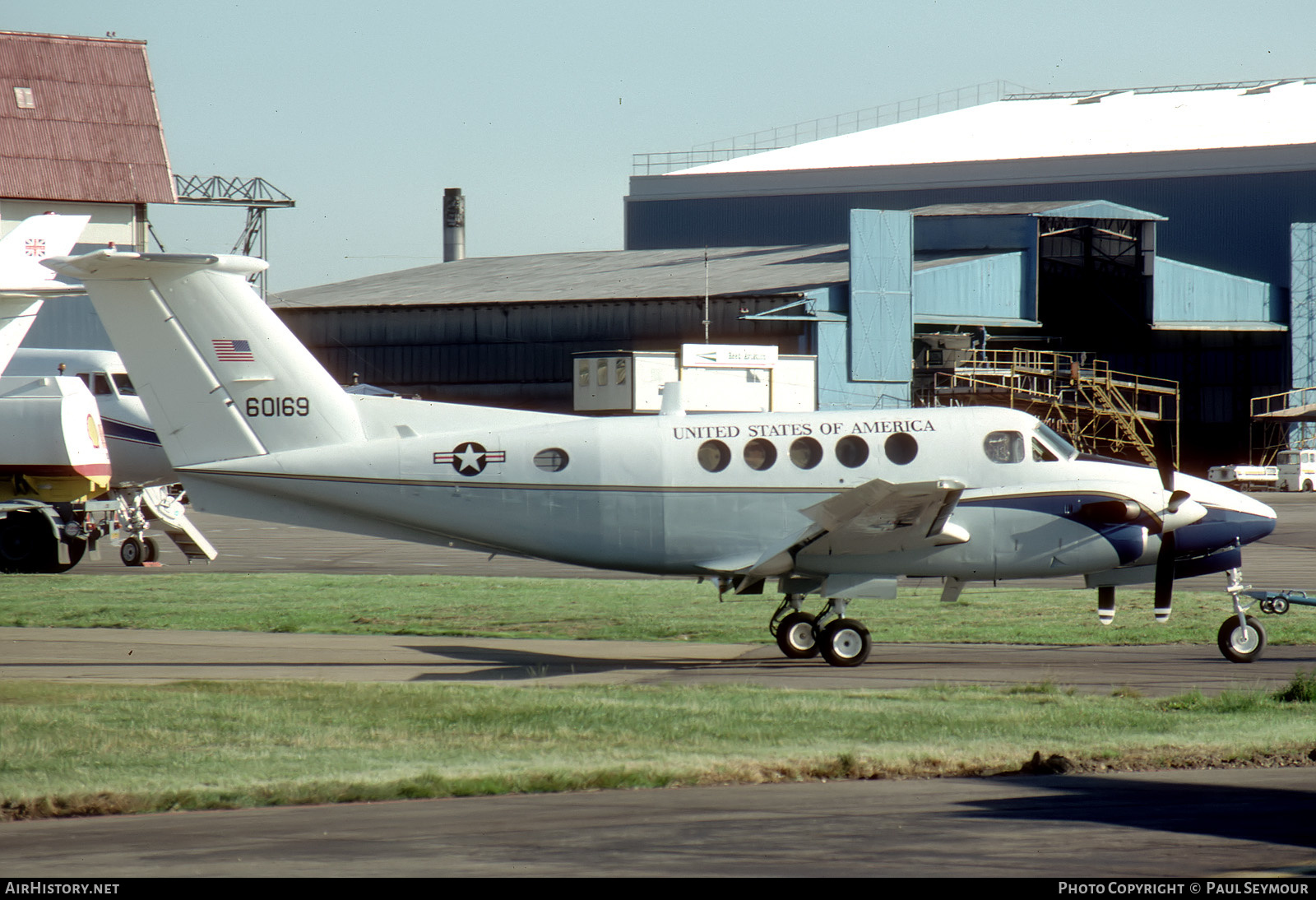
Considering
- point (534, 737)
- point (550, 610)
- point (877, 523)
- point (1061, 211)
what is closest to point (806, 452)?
point (877, 523)

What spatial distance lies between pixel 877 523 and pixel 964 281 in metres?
49.0

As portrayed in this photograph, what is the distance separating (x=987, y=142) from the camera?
86.5 meters

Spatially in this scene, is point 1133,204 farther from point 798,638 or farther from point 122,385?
point 798,638

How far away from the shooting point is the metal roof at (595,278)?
67.0 metres

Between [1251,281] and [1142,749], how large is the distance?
6480cm

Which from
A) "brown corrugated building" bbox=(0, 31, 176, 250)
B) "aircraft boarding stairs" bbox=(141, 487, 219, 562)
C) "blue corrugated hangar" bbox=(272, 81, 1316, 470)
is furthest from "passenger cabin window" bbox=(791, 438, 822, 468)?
"brown corrugated building" bbox=(0, 31, 176, 250)

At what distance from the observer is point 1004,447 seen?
17469mm

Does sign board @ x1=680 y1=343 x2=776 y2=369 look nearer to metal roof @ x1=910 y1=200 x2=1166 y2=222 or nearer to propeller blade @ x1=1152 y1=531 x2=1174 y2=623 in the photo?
metal roof @ x1=910 y1=200 x2=1166 y2=222

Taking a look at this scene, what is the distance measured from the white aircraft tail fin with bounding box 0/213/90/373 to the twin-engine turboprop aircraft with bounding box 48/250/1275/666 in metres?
4.41

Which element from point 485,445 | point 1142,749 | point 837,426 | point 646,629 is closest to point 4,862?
point 1142,749

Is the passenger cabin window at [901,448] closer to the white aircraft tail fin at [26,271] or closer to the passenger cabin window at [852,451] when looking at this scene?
the passenger cabin window at [852,451]

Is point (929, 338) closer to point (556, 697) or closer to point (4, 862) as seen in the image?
point (556, 697)

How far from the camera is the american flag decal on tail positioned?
1736 cm

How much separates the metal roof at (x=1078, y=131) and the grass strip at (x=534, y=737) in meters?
69.5
